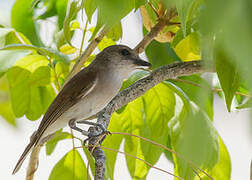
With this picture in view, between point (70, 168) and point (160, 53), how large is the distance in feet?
1.81

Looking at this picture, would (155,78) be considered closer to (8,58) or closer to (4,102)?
(8,58)

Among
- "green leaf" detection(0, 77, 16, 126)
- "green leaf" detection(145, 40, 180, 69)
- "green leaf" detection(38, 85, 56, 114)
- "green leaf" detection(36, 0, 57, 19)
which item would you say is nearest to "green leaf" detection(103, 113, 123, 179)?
"green leaf" detection(145, 40, 180, 69)

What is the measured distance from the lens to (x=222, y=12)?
0.64 ft

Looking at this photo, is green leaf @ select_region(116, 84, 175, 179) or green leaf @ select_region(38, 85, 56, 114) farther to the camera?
green leaf @ select_region(38, 85, 56, 114)

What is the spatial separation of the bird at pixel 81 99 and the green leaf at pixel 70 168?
0.77 feet

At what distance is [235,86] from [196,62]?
17.4 inches

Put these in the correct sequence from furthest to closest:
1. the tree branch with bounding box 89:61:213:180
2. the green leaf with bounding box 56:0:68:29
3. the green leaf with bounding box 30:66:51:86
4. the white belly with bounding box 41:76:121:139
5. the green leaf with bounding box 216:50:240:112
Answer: the white belly with bounding box 41:76:121:139 → the green leaf with bounding box 56:0:68:29 → the green leaf with bounding box 30:66:51:86 → the tree branch with bounding box 89:61:213:180 → the green leaf with bounding box 216:50:240:112

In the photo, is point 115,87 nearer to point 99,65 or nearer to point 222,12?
point 99,65

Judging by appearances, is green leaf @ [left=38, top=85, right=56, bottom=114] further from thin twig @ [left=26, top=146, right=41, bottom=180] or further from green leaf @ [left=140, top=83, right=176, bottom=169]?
green leaf @ [left=140, top=83, right=176, bottom=169]

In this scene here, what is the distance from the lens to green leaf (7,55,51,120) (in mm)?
1246

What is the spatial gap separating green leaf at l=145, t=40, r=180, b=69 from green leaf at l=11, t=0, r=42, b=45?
551 millimetres

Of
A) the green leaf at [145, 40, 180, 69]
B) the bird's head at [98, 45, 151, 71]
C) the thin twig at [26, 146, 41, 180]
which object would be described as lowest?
the thin twig at [26, 146, 41, 180]

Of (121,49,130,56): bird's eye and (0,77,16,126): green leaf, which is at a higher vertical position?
(121,49,130,56): bird's eye

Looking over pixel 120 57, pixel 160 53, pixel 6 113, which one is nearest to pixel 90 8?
pixel 160 53
